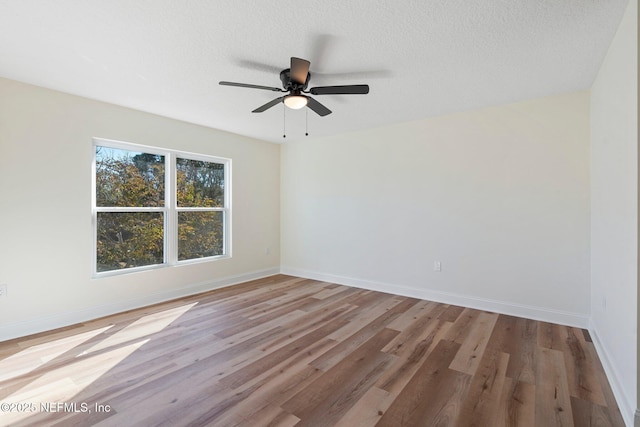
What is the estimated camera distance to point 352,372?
2186 millimetres

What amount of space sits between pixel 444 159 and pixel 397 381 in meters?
2.78

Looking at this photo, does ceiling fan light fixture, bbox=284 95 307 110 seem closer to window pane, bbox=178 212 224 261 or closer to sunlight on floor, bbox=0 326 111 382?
window pane, bbox=178 212 224 261

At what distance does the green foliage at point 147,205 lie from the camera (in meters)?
3.44

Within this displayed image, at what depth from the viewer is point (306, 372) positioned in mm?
2182

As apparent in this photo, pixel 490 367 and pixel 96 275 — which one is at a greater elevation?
pixel 96 275

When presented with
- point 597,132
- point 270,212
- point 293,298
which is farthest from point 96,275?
point 597,132

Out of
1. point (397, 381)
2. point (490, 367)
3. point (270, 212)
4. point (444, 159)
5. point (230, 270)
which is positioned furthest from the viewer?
point (270, 212)

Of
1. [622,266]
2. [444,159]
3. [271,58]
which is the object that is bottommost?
[622,266]

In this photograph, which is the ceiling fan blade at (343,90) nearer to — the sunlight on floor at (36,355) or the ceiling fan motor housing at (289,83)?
the ceiling fan motor housing at (289,83)

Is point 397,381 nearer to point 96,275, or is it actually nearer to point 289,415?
point 289,415

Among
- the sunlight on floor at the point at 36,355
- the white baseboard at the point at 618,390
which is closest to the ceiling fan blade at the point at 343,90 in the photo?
the white baseboard at the point at 618,390

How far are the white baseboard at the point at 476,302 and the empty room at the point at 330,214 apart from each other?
0.07ft

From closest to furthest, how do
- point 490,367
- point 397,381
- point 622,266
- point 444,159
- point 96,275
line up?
point 622,266 < point 397,381 < point 490,367 < point 96,275 < point 444,159

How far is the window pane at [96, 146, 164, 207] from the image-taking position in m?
3.41
